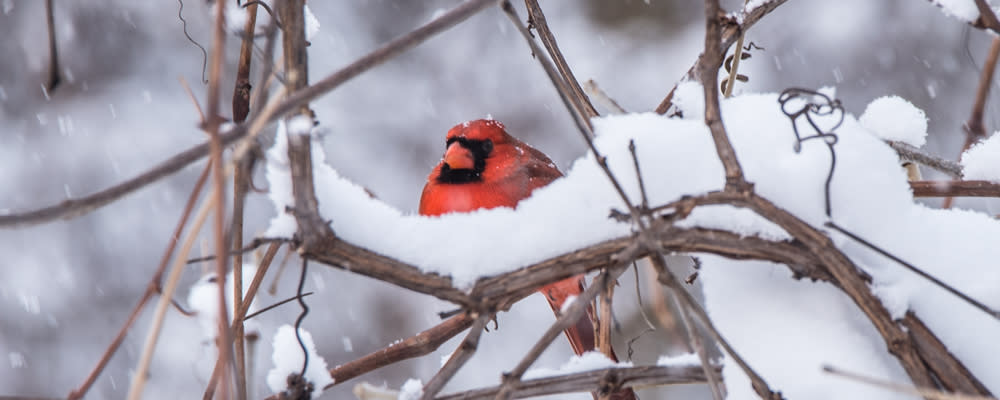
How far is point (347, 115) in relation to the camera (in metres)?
4.70

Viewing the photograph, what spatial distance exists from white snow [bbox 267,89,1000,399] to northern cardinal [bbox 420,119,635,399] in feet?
3.05

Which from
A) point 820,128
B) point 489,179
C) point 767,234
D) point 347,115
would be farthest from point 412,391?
point 347,115

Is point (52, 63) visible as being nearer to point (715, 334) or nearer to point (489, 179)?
point (715, 334)

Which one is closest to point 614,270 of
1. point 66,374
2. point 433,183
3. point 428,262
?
point 428,262

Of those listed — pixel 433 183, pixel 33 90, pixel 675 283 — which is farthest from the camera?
pixel 33 90

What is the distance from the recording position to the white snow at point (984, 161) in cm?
Answer: 118

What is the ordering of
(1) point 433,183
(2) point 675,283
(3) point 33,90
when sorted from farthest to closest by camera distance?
(3) point 33,90 → (1) point 433,183 → (2) point 675,283

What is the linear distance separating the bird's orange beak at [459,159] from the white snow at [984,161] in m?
1.05

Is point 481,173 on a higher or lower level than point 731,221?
higher

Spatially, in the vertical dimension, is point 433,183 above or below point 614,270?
above

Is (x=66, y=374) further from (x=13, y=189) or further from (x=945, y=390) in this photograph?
(x=945, y=390)

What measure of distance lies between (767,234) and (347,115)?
159 inches

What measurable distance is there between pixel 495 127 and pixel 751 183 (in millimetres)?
1294

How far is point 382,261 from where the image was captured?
875 mm
